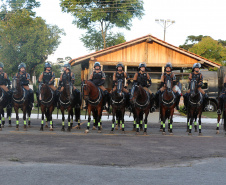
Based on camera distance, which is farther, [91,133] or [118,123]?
[118,123]

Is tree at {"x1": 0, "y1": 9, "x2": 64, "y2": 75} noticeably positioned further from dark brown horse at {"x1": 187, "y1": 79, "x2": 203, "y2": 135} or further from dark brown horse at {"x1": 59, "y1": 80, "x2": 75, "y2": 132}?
dark brown horse at {"x1": 187, "y1": 79, "x2": 203, "y2": 135}

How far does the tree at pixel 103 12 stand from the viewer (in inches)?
1916

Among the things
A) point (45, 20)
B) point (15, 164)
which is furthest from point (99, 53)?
point (45, 20)

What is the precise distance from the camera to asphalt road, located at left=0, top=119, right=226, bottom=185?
258 inches

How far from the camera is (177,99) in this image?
15.0m

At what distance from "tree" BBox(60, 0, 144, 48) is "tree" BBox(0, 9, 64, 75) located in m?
5.54

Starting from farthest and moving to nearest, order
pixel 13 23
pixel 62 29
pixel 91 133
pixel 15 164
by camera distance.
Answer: pixel 62 29
pixel 13 23
pixel 91 133
pixel 15 164

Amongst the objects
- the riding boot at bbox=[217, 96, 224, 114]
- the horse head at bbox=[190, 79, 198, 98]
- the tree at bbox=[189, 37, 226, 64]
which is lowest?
the riding boot at bbox=[217, 96, 224, 114]

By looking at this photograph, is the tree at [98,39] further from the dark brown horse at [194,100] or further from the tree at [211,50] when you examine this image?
the dark brown horse at [194,100]

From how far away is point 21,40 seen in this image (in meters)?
52.0

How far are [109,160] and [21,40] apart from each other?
4644 cm

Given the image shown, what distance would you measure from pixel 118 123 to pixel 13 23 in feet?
128

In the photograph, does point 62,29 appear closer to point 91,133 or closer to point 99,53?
point 99,53

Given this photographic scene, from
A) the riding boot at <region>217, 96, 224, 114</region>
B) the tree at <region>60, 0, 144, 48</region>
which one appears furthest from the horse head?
the tree at <region>60, 0, 144, 48</region>
